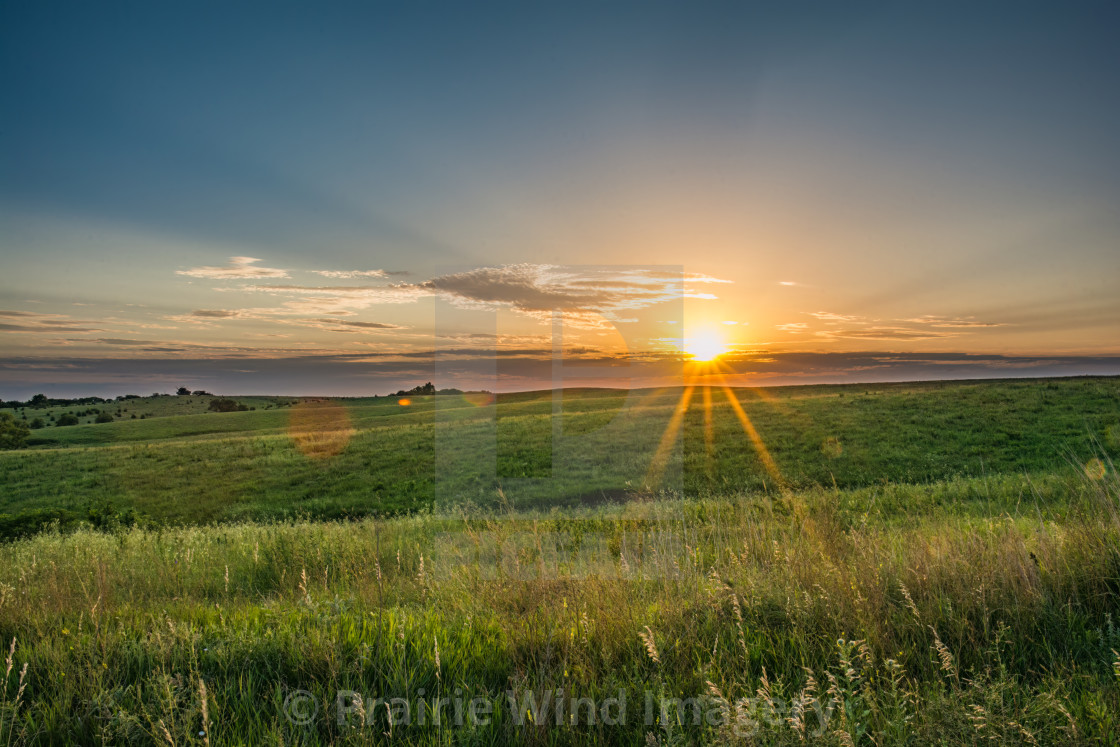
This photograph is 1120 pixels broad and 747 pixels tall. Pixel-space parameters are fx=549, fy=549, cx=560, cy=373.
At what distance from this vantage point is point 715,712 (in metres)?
3.12

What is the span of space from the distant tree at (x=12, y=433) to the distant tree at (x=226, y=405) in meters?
22.6

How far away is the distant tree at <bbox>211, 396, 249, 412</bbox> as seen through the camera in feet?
246

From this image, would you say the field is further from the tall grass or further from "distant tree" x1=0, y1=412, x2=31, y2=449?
"distant tree" x1=0, y1=412, x2=31, y2=449

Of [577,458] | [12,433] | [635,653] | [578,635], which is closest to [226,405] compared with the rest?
[12,433]

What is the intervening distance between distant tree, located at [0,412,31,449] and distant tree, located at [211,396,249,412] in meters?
22.6

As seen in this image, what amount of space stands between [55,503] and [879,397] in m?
50.0

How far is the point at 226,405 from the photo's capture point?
251ft

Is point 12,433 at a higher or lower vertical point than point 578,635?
lower

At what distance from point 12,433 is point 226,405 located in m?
27.6

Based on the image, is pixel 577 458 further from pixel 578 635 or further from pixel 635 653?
pixel 635 653

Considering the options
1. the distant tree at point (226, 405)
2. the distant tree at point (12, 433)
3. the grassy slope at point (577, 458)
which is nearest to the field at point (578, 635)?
the grassy slope at point (577, 458)

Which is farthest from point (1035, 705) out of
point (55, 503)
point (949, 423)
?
point (55, 503)

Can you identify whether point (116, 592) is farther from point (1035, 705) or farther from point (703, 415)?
point (703, 415)

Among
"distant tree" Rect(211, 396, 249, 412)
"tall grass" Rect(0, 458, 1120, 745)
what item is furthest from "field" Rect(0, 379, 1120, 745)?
"distant tree" Rect(211, 396, 249, 412)
